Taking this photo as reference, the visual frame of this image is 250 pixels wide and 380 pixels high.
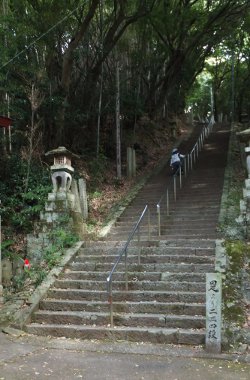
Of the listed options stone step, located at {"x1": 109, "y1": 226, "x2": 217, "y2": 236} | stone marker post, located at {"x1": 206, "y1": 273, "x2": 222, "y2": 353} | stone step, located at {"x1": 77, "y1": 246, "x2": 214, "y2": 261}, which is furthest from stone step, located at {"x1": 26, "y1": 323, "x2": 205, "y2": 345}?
stone step, located at {"x1": 109, "y1": 226, "x2": 217, "y2": 236}

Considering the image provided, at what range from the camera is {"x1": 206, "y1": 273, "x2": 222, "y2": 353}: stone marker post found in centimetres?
587

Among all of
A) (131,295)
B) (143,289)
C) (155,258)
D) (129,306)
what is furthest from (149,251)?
(129,306)

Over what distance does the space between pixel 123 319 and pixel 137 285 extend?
109 centimetres

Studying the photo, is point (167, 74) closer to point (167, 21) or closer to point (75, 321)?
point (167, 21)

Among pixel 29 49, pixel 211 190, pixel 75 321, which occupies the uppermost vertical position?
pixel 29 49

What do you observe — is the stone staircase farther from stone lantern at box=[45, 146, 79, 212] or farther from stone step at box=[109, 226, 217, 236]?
stone lantern at box=[45, 146, 79, 212]

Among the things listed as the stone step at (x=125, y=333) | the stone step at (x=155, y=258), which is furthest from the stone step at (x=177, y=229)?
the stone step at (x=125, y=333)

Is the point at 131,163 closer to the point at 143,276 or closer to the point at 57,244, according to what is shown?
the point at 57,244

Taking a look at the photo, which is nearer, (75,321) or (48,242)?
(75,321)

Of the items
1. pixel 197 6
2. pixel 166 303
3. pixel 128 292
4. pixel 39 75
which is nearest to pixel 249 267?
pixel 166 303

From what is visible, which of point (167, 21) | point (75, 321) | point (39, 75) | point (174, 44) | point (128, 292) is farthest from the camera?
point (174, 44)

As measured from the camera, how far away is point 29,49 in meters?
13.6

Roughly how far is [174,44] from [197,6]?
2113mm

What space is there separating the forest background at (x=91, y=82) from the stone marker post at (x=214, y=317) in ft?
17.3
